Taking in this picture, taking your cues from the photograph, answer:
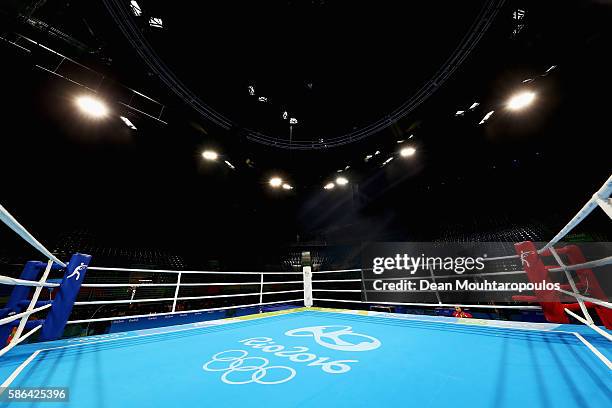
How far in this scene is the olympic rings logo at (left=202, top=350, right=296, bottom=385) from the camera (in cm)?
104

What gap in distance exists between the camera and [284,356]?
136cm

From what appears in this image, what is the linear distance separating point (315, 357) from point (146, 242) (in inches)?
435

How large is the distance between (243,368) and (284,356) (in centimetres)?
27

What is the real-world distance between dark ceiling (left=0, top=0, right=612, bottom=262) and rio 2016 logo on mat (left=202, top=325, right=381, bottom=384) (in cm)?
450

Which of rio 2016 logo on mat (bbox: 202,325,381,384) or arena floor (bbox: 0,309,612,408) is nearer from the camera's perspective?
arena floor (bbox: 0,309,612,408)

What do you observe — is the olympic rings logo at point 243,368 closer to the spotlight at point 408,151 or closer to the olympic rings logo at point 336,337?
the olympic rings logo at point 336,337

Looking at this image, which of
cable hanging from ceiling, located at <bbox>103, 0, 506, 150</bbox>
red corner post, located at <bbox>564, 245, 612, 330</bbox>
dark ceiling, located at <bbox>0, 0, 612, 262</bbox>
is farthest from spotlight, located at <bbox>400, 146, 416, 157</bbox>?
red corner post, located at <bbox>564, 245, 612, 330</bbox>

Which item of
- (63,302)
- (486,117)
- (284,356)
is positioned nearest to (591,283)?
(284,356)

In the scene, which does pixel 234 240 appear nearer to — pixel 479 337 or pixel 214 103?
pixel 214 103

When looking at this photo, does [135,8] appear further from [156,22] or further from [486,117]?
[486,117]

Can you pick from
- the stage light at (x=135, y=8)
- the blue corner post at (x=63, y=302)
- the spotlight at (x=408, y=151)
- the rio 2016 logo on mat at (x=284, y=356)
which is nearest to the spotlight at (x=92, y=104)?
the stage light at (x=135, y=8)

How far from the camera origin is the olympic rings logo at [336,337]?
5.00 feet

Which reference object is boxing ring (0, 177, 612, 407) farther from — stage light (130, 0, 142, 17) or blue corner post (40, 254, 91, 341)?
stage light (130, 0, 142, 17)

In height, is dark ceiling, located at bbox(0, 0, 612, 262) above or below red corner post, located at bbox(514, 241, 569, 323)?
above
